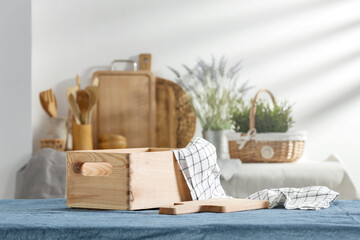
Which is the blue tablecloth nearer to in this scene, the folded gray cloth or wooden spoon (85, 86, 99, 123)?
the folded gray cloth

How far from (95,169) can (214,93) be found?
1.94m

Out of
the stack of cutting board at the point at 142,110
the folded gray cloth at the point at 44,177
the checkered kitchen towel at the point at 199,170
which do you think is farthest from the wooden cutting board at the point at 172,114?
the checkered kitchen towel at the point at 199,170

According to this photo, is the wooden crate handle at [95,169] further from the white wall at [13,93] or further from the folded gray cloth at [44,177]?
the white wall at [13,93]

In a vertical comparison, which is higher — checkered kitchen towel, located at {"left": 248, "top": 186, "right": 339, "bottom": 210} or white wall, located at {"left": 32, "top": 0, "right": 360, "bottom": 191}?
white wall, located at {"left": 32, "top": 0, "right": 360, "bottom": 191}

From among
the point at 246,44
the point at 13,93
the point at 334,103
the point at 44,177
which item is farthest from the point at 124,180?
the point at 334,103

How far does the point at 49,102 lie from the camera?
284 centimetres

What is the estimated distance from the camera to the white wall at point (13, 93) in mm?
2521

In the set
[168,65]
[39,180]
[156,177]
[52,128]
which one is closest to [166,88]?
[168,65]

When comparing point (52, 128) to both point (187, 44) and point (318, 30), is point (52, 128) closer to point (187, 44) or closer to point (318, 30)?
point (187, 44)

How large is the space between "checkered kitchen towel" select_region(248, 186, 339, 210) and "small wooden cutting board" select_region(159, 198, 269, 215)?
0.03m

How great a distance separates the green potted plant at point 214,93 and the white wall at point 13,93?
0.78 m

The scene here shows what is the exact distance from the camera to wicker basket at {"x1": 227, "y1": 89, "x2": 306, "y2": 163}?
2.51 meters

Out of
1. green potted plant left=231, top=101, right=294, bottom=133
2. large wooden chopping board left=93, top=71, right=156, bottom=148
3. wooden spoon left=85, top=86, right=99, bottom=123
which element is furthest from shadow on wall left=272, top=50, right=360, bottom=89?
wooden spoon left=85, top=86, right=99, bottom=123

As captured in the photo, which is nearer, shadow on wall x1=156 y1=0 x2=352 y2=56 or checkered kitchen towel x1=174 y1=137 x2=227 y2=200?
checkered kitchen towel x1=174 y1=137 x2=227 y2=200
